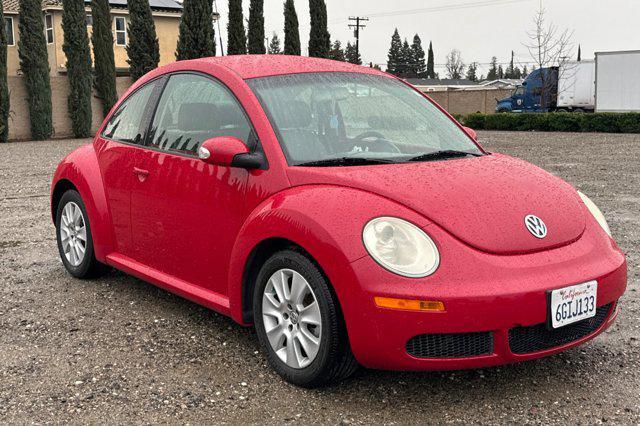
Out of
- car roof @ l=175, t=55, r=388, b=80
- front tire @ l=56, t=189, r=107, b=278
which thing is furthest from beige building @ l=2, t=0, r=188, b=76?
car roof @ l=175, t=55, r=388, b=80

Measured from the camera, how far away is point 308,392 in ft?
11.8

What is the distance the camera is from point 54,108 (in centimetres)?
3036

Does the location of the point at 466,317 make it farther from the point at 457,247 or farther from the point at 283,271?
the point at 283,271

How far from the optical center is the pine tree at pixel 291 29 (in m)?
40.6

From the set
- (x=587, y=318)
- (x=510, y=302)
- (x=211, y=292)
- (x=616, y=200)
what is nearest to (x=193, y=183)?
(x=211, y=292)

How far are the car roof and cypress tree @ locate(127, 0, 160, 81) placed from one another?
29.8 metres

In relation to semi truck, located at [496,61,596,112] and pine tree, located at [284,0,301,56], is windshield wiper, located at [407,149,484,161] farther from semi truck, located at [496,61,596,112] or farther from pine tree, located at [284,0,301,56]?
pine tree, located at [284,0,301,56]

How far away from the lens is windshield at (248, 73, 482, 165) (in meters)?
3.95

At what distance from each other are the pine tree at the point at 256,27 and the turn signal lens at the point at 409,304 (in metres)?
35.5

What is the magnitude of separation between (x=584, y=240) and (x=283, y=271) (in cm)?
148

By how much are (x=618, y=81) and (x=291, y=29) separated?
17.5 m

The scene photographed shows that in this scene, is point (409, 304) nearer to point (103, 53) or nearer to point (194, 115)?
point (194, 115)

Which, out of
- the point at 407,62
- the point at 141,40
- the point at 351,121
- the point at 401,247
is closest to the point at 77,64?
the point at 141,40

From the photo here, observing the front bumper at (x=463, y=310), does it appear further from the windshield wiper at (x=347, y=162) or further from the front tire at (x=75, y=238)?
the front tire at (x=75, y=238)
